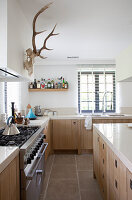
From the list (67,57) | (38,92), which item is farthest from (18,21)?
(38,92)

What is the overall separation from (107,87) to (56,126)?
1.91 m

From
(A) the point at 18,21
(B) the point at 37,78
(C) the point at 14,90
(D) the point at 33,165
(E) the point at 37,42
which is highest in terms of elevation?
(E) the point at 37,42

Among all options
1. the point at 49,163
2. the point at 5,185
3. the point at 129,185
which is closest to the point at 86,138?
the point at 49,163

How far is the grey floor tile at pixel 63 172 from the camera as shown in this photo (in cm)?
282

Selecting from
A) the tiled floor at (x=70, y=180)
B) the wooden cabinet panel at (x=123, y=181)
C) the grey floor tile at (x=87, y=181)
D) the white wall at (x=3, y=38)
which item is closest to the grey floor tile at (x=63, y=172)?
the tiled floor at (x=70, y=180)

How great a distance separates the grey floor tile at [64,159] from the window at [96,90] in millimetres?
1385

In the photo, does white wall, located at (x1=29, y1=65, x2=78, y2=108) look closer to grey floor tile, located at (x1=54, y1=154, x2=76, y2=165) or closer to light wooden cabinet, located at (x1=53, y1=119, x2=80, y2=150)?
light wooden cabinet, located at (x1=53, y1=119, x2=80, y2=150)

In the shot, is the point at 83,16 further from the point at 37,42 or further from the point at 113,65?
the point at 113,65

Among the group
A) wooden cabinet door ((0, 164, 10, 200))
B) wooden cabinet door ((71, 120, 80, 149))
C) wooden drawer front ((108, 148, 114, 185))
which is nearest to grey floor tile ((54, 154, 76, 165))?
wooden cabinet door ((71, 120, 80, 149))

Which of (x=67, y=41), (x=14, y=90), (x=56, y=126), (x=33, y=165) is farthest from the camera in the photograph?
(x=56, y=126)

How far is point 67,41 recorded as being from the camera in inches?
125

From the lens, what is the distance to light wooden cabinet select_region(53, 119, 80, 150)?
158 inches

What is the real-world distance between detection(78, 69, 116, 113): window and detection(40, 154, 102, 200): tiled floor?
5.16ft

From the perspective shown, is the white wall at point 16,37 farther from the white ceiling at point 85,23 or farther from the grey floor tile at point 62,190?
the grey floor tile at point 62,190
